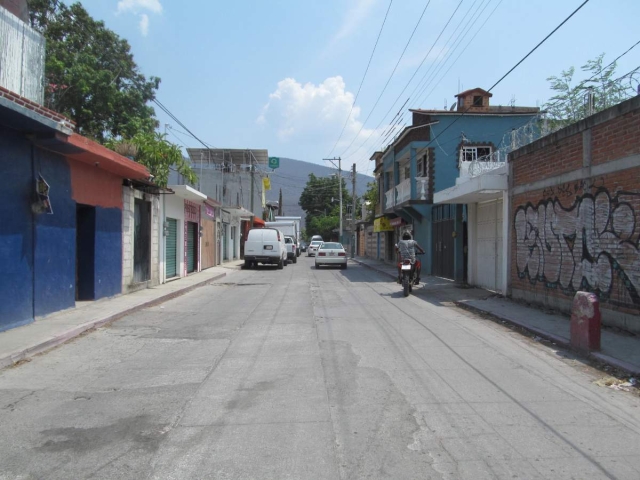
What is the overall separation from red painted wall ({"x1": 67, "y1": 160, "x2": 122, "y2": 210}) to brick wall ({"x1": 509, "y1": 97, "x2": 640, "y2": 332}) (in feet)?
33.9

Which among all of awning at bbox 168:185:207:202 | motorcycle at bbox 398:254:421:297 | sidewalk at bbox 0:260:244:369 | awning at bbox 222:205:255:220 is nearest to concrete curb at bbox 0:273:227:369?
sidewalk at bbox 0:260:244:369

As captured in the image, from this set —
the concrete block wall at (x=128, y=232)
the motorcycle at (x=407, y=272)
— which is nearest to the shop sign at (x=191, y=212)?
the concrete block wall at (x=128, y=232)

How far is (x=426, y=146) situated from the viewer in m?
23.3

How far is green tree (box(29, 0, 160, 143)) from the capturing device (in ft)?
77.8

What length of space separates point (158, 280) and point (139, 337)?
858 centimetres

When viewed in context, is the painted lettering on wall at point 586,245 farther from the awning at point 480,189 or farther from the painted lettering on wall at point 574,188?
the awning at point 480,189

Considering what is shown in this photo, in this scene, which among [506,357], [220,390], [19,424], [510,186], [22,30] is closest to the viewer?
[19,424]

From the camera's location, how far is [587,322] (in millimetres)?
7340

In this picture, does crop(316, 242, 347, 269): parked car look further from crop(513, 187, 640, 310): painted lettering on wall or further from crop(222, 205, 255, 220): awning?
crop(513, 187, 640, 310): painted lettering on wall

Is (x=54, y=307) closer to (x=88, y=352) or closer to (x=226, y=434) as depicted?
(x=88, y=352)

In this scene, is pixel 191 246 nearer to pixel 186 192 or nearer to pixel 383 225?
pixel 186 192

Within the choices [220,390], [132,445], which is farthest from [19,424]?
[220,390]

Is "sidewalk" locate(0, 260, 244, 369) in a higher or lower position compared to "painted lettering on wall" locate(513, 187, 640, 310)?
lower

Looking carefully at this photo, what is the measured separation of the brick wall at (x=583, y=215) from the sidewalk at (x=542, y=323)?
1.42ft
